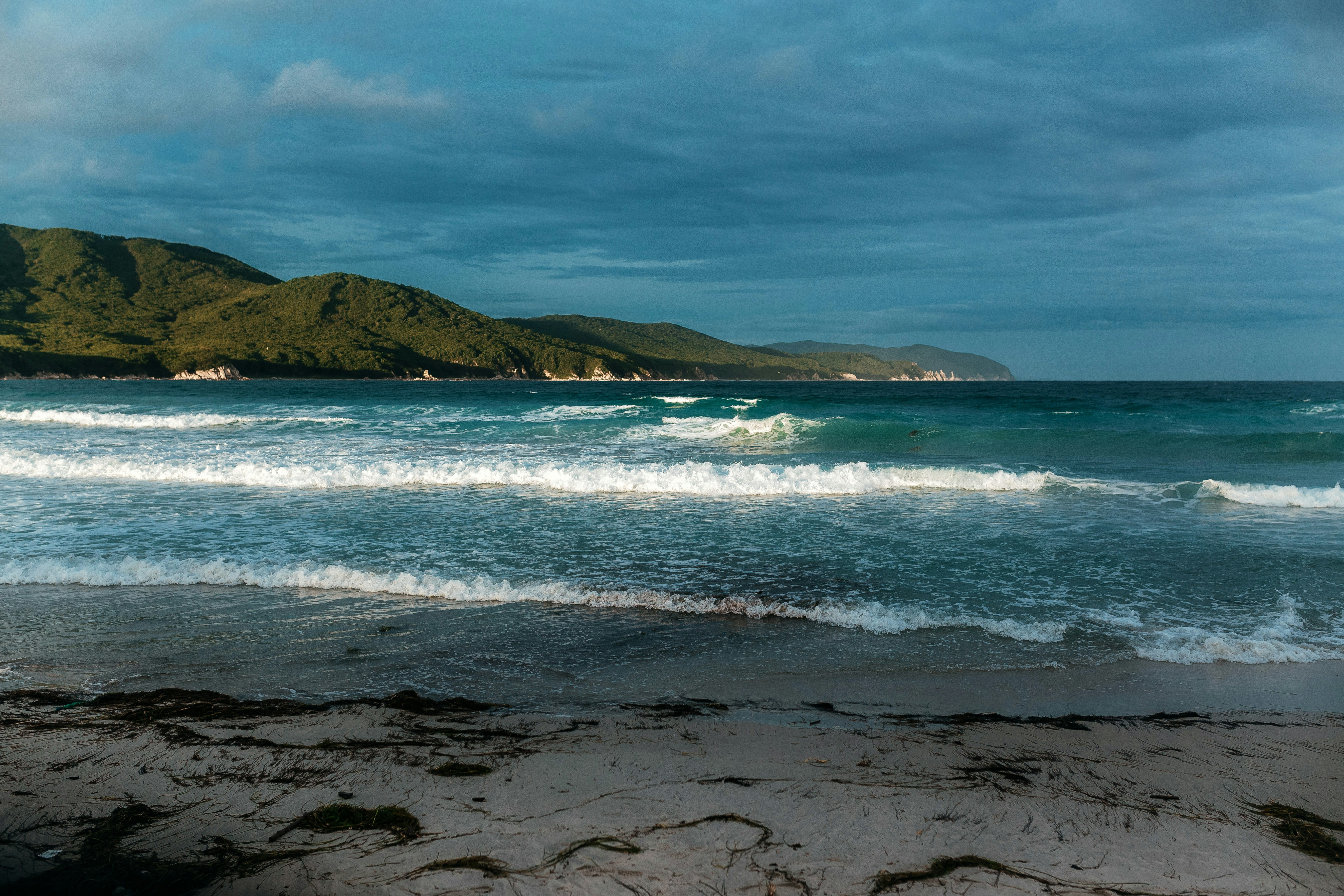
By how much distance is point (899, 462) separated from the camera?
1930cm

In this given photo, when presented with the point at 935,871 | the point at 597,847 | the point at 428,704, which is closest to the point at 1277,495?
the point at 935,871

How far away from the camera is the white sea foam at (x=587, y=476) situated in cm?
1398

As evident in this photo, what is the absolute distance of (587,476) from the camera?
579 inches

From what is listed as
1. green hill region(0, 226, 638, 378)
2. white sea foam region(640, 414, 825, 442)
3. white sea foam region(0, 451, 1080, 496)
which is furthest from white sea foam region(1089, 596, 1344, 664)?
green hill region(0, 226, 638, 378)

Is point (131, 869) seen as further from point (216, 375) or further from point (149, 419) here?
point (216, 375)

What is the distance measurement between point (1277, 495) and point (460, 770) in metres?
15.5

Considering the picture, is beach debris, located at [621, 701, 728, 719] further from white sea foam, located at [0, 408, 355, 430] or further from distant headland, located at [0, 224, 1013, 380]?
distant headland, located at [0, 224, 1013, 380]

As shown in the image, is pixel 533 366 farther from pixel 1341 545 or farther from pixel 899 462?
pixel 1341 545

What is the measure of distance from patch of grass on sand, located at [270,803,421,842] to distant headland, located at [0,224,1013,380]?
120 meters

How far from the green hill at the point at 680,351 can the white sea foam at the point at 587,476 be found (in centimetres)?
13272

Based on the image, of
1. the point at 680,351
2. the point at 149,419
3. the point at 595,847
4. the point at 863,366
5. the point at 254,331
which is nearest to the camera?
the point at 595,847

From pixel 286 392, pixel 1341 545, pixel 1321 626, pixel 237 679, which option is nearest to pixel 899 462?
pixel 1341 545

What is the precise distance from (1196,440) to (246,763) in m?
30.2

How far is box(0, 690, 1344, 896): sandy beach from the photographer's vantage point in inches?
107
